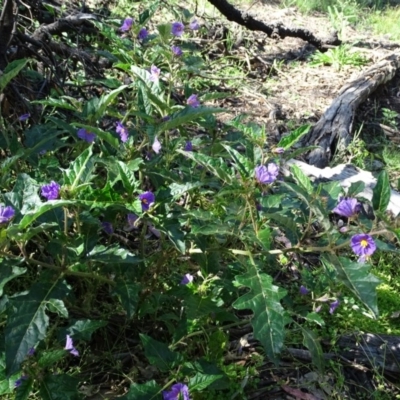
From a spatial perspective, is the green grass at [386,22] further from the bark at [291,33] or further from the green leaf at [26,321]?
the green leaf at [26,321]

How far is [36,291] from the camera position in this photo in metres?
1.57

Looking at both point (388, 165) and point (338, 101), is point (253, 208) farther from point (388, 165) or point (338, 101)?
point (338, 101)

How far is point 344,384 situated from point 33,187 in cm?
135

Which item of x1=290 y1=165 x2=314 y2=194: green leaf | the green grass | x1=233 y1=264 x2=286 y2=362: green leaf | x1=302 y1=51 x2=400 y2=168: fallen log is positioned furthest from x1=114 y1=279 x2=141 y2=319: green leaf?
the green grass

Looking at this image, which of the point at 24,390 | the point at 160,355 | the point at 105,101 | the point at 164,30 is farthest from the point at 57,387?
the point at 164,30

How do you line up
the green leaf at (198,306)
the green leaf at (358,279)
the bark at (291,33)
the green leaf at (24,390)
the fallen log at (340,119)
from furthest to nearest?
1. the bark at (291,33)
2. the fallen log at (340,119)
3. the green leaf at (198,306)
4. the green leaf at (24,390)
5. the green leaf at (358,279)

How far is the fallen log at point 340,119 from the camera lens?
13.0ft

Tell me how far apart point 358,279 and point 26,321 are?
2.81ft

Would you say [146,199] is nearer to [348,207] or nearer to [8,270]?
[8,270]

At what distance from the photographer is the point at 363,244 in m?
1.58

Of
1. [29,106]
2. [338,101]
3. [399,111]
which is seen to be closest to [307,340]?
[29,106]

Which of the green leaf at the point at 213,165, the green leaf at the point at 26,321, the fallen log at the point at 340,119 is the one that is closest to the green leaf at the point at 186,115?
the green leaf at the point at 213,165

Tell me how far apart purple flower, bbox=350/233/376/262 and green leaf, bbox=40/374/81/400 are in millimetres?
854

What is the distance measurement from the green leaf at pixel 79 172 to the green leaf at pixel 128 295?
0.35 m
